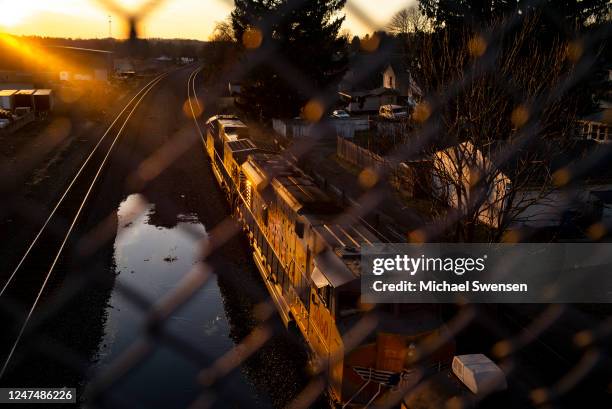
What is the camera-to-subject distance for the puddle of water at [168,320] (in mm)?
9305

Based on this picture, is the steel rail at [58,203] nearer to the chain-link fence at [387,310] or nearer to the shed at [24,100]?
the chain-link fence at [387,310]

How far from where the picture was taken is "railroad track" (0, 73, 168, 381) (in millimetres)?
10548

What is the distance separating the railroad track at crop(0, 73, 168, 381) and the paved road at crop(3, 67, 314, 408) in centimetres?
21

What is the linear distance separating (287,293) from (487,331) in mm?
4267

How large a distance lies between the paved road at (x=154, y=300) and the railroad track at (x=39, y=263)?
21cm

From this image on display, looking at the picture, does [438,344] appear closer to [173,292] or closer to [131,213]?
[173,292]

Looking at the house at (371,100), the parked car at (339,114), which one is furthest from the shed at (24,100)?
the house at (371,100)

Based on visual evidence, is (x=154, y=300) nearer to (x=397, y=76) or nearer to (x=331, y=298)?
(x=331, y=298)

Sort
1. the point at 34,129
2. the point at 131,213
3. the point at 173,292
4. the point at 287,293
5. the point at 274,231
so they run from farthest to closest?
1. the point at 34,129
2. the point at 131,213
3. the point at 173,292
4. the point at 274,231
5. the point at 287,293

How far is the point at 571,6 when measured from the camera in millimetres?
13984

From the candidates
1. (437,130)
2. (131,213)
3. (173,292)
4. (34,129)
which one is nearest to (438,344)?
(437,130)

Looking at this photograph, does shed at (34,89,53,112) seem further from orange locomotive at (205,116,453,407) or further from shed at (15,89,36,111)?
orange locomotive at (205,116,453,407)

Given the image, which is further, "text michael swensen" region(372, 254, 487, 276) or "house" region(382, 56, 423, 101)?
"house" region(382, 56, 423, 101)

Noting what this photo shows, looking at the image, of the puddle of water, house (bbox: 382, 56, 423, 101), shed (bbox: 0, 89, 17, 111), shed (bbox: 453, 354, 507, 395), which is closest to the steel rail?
the puddle of water
